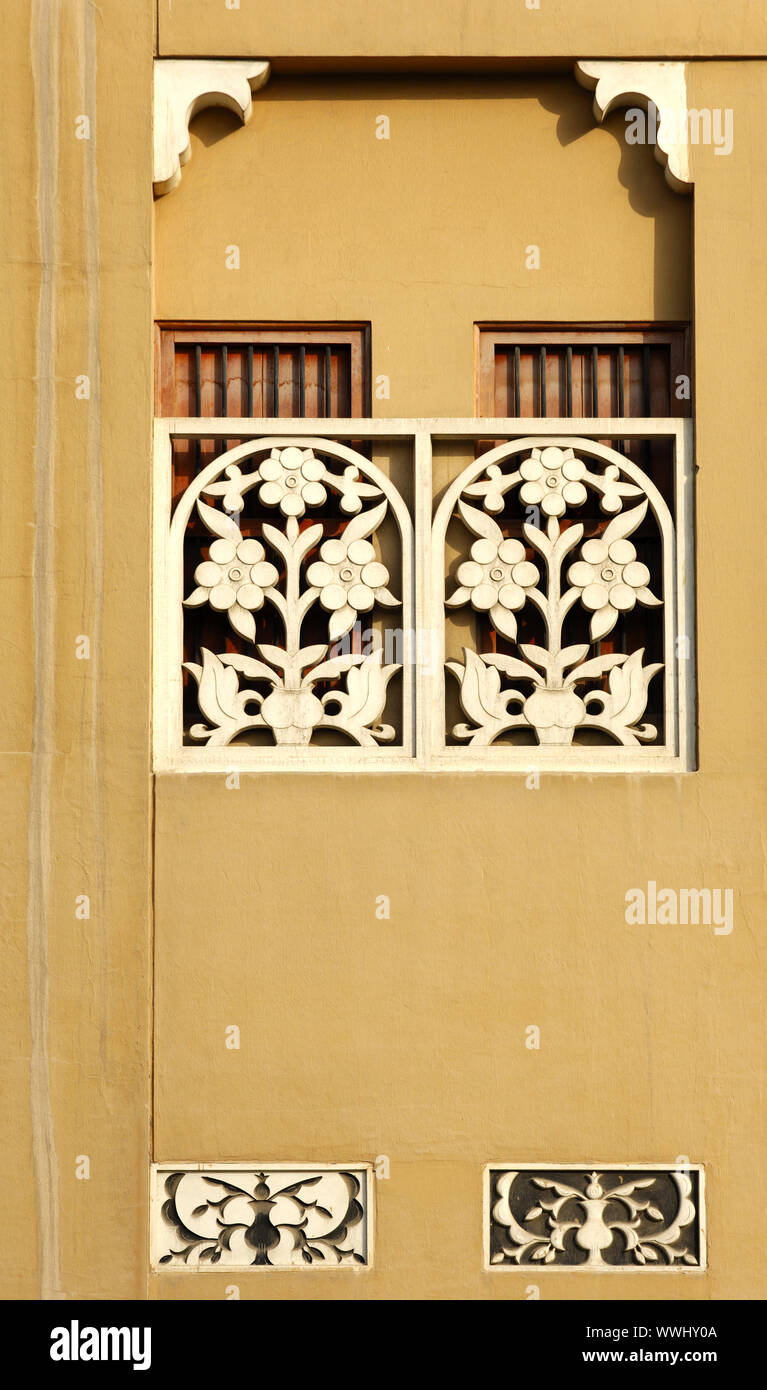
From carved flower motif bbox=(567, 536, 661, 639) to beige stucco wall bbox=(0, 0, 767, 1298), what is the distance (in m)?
0.22

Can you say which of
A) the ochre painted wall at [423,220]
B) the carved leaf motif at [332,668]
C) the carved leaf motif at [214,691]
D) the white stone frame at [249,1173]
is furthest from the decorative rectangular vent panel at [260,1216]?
the ochre painted wall at [423,220]

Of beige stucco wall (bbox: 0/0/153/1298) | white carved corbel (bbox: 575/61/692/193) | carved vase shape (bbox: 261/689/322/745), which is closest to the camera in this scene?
beige stucco wall (bbox: 0/0/153/1298)

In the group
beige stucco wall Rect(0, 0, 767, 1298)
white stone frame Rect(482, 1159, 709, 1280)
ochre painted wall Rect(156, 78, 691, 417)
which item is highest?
ochre painted wall Rect(156, 78, 691, 417)

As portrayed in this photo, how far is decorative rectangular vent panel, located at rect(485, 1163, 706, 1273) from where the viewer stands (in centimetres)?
451

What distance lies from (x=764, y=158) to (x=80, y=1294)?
4.29 m

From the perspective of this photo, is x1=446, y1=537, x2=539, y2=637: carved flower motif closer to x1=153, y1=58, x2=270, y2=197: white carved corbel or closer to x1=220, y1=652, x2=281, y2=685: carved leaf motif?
x1=220, y1=652, x2=281, y2=685: carved leaf motif

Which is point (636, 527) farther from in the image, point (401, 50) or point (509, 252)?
point (401, 50)

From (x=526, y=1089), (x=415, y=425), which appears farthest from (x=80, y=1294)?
(x=415, y=425)

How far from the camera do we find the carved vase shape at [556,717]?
184 inches

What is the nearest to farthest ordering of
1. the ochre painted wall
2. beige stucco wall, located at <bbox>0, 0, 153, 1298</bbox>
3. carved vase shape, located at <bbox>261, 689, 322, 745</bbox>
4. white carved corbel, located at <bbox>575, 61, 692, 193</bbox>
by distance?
1. beige stucco wall, located at <bbox>0, 0, 153, 1298</bbox>
2. carved vase shape, located at <bbox>261, 689, 322, 745</bbox>
3. white carved corbel, located at <bbox>575, 61, 692, 193</bbox>
4. the ochre painted wall

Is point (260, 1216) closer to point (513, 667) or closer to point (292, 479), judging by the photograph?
point (513, 667)

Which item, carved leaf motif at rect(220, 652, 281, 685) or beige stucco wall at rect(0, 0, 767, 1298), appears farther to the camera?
carved leaf motif at rect(220, 652, 281, 685)

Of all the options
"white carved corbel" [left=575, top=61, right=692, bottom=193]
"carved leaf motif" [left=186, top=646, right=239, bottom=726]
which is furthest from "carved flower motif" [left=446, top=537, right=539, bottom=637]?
"white carved corbel" [left=575, top=61, right=692, bottom=193]

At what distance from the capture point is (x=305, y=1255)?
14.8ft
